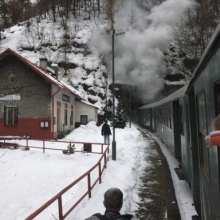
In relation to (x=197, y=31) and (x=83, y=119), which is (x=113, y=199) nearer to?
(x=83, y=119)

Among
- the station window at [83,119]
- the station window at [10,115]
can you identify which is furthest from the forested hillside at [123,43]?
the station window at [10,115]

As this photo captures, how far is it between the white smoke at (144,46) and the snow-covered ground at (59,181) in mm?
27476

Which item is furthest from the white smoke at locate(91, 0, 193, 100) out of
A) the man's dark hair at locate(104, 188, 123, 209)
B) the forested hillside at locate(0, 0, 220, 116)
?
the man's dark hair at locate(104, 188, 123, 209)

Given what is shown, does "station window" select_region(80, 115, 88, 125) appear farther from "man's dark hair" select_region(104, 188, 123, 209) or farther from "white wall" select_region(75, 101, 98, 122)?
"man's dark hair" select_region(104, 188, 123, 209)

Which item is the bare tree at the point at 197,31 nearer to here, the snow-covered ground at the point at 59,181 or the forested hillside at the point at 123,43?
the forested hillside at the point at 123,43

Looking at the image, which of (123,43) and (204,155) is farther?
(123,43)

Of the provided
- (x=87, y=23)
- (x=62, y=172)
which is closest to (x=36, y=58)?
(x=87, y=23)

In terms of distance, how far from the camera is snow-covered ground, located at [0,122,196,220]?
613 centimetres

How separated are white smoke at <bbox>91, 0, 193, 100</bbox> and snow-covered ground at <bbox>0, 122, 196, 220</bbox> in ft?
90.1

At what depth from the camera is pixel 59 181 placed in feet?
29.0

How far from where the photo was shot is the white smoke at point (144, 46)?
133ft

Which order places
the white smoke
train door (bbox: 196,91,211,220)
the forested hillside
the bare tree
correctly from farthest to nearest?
the white smoke, the forested hillside, the bare tree, train door (bbox: 196,91,211,220)

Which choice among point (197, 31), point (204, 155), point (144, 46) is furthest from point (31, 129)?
point (144, 46)

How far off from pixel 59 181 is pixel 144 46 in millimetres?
36085
